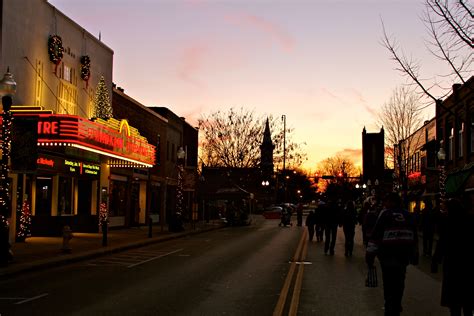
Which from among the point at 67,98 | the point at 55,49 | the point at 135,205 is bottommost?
the point at 135,205

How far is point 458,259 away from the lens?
8016mm

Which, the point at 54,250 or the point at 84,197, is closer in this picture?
the point at 54,250

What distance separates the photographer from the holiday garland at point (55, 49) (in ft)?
84.6

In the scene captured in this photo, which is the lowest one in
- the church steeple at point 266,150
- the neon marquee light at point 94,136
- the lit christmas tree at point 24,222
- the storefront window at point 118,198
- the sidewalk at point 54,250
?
the sidewalk at point 54,250

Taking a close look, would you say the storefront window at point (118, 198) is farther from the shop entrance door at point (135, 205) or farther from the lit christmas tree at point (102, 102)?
the lit christmas tree at point (102, 102)

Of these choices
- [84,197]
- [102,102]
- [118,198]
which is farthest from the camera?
[118,198]

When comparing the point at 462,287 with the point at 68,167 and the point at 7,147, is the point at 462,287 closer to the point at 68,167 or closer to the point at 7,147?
the point at 7,147

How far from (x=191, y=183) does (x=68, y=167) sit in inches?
482

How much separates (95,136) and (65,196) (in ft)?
18.0

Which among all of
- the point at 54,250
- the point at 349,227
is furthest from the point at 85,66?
the point at 349,227

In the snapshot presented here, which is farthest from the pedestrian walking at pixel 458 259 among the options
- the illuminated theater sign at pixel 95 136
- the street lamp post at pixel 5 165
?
the illuminated theater sign at pixel 95 136

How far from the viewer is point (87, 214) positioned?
31406mm

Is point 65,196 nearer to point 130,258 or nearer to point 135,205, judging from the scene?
point 135,205

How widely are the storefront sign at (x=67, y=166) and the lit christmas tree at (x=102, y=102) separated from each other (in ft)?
8.39
